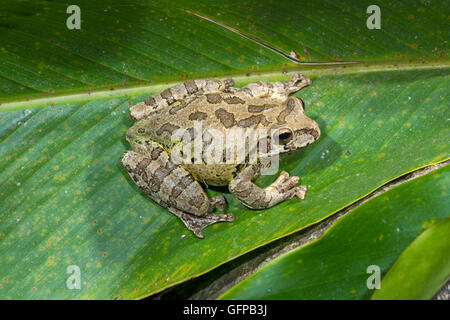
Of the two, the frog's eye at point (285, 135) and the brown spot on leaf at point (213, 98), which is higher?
the brown spot on leaf at point (213, 98)

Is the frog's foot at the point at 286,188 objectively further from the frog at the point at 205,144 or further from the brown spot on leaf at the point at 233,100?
the brown spot on leaf at the point at 233,100

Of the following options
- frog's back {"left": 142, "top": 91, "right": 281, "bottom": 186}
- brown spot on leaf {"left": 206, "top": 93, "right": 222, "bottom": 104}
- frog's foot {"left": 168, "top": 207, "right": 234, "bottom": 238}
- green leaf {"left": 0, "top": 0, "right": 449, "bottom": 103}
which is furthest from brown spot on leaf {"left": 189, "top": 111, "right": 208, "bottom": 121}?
frog's foot {"left": 168, "top": 207, "right": 234, "bottom": 238}

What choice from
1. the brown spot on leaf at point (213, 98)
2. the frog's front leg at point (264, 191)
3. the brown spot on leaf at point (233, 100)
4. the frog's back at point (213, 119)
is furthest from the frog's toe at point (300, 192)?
the brown spot on leaf at point (213, 98)

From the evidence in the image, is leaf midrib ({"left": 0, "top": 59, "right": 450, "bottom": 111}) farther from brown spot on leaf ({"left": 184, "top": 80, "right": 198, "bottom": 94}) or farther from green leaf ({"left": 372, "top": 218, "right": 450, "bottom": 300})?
green leaf ({"left": 372, "top": 218, "right": 450, "bottom": 300})

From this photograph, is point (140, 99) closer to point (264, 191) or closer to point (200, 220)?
point (200, 220)

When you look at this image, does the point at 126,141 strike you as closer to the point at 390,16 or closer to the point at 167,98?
the point at 167,98

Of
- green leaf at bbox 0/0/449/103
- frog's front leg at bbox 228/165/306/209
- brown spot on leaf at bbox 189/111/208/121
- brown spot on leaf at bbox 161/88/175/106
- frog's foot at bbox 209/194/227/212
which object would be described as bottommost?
frog's foot at bbox 209/194/227/212
